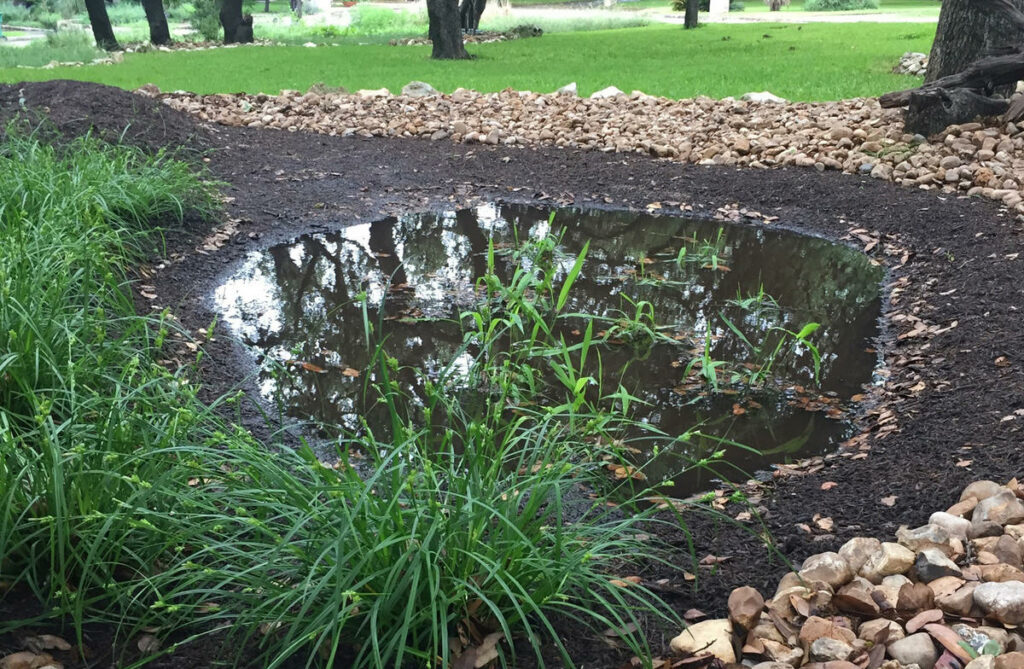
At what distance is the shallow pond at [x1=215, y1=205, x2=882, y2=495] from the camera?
11.4 ft

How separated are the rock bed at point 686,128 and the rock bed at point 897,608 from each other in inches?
152

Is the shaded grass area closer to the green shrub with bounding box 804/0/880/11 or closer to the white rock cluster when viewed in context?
the white rock cluster

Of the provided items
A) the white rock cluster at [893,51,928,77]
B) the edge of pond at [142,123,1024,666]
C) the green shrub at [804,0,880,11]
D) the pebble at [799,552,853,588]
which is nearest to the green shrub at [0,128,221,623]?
the edge of pond at [142,123,1024,666]

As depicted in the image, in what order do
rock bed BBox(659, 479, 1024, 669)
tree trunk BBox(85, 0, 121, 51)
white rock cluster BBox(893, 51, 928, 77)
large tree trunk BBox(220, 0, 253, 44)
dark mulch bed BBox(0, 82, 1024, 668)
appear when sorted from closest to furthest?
rock bed BBox(659, 479, 1024, 669)
dark mulch bed BBox(0, 82, 1024, 668)
white rock cluster BBox(893, 51, 928, 77)
tree trunk BBox(85, 0, 121, 51)
large tree trunk BBox(220, 0, 253, 44)

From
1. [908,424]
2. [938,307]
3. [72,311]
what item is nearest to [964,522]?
[908,424]

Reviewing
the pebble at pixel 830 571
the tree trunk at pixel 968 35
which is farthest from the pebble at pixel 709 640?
the tree trunk at pixel 968 35

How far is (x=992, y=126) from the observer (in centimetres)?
667

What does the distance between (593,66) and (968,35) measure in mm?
5751

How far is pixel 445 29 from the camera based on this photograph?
1341cm

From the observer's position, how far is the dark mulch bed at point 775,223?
8.64ft

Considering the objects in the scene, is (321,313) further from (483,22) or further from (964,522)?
(483,22)

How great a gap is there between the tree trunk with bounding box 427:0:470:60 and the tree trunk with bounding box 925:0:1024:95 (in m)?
7.55

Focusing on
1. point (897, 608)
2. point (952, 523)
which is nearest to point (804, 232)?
point (952, 523)

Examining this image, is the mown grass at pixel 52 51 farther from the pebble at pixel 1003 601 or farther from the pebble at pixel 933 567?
the pebble at pixel 1003 601
